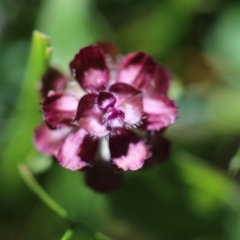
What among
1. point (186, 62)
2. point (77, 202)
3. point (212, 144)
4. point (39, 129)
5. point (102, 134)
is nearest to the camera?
point (102, 134)

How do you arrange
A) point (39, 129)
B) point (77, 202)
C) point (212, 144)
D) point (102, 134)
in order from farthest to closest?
point (212, 144) < point (77, 202) < point (39, 129) < point (102, 134)

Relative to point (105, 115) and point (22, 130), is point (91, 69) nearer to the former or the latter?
point (105, 115)

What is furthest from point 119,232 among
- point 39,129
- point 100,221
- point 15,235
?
point 39,129

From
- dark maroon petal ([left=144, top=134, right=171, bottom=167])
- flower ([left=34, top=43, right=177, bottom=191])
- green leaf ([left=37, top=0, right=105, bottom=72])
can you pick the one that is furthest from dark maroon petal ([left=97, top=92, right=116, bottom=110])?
green leaf ([left=37, top=0, right=105, bottom=72])

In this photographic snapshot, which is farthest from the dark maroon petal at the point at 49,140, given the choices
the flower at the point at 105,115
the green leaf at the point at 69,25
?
the green leaf at the point at 69,25

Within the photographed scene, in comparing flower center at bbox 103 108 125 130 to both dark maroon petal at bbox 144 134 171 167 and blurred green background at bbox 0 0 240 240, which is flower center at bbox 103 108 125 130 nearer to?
dark maroon petal at bbox 144 134 171 167

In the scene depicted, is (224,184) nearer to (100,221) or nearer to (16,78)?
(100,221)

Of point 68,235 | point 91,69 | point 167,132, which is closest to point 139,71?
point 91,69
